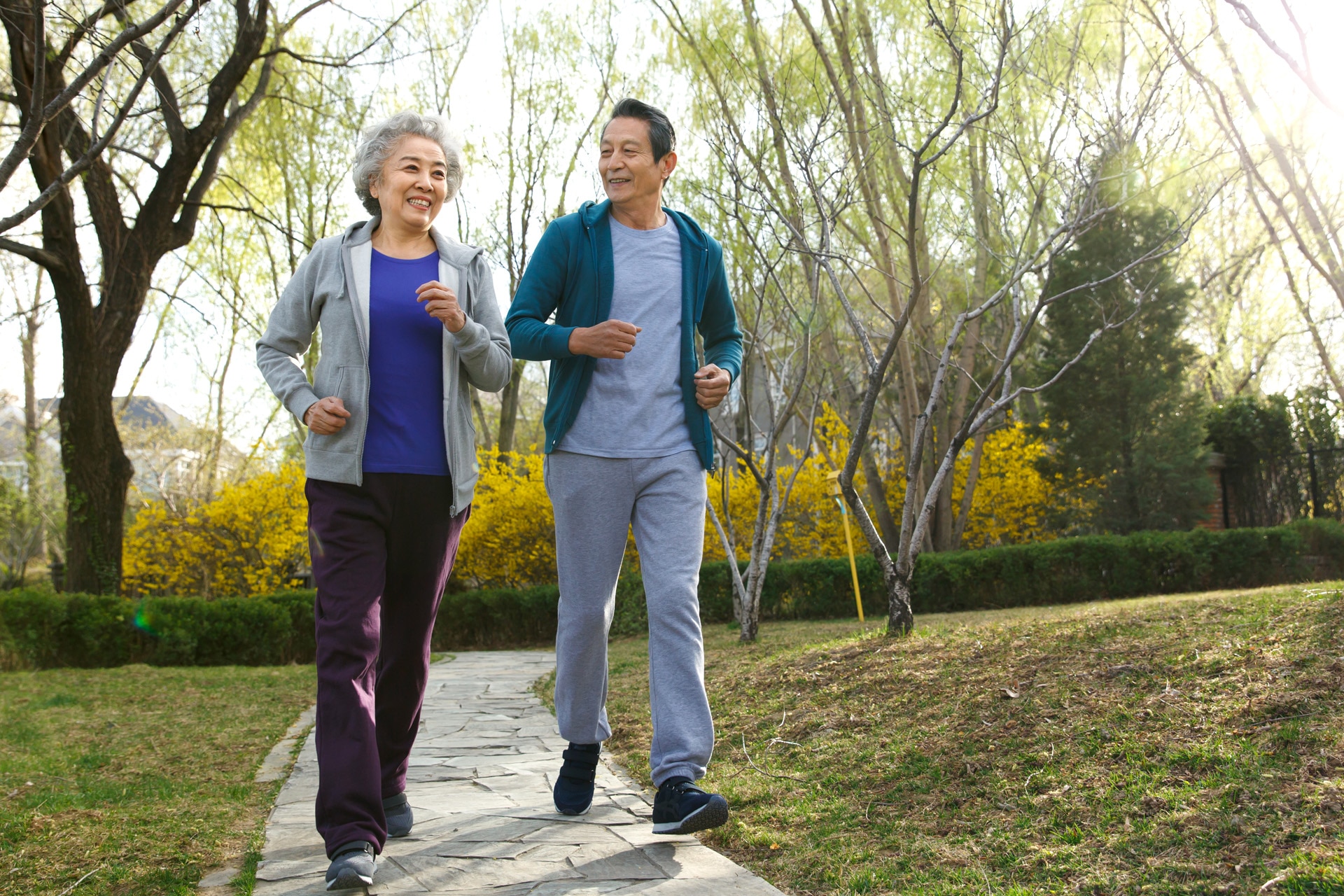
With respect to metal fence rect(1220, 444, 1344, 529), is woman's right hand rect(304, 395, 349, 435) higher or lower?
lower

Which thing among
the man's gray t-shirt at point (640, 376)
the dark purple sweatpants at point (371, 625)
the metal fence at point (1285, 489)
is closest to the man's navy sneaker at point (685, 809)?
the dark purple sweatpants at point (371, 625)

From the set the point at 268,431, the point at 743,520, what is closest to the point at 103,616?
the point at 743,520

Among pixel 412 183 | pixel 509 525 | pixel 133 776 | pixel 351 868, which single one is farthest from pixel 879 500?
pixel 351 868

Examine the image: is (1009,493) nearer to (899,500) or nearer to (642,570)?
(899,500)

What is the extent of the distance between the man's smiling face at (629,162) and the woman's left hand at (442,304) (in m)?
0.66

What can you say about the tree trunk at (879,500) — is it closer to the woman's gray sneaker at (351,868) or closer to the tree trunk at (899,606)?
the tree trunk at (899,606)

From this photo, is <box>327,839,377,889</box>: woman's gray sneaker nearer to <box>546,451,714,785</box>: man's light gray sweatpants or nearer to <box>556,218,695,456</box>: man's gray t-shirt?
<box>546,451,714,785</box>: man's light gray sweatpants

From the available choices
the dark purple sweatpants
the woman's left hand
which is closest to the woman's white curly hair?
the woman's left hand

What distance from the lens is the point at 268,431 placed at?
23797 mm

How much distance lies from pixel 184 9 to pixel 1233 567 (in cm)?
1072

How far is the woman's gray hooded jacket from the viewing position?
2.58m

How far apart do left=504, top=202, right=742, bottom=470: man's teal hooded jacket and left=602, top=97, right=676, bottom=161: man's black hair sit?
0.66 ft

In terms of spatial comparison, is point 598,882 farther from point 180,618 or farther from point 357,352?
point 180,618

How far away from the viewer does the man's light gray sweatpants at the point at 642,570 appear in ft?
9.00
